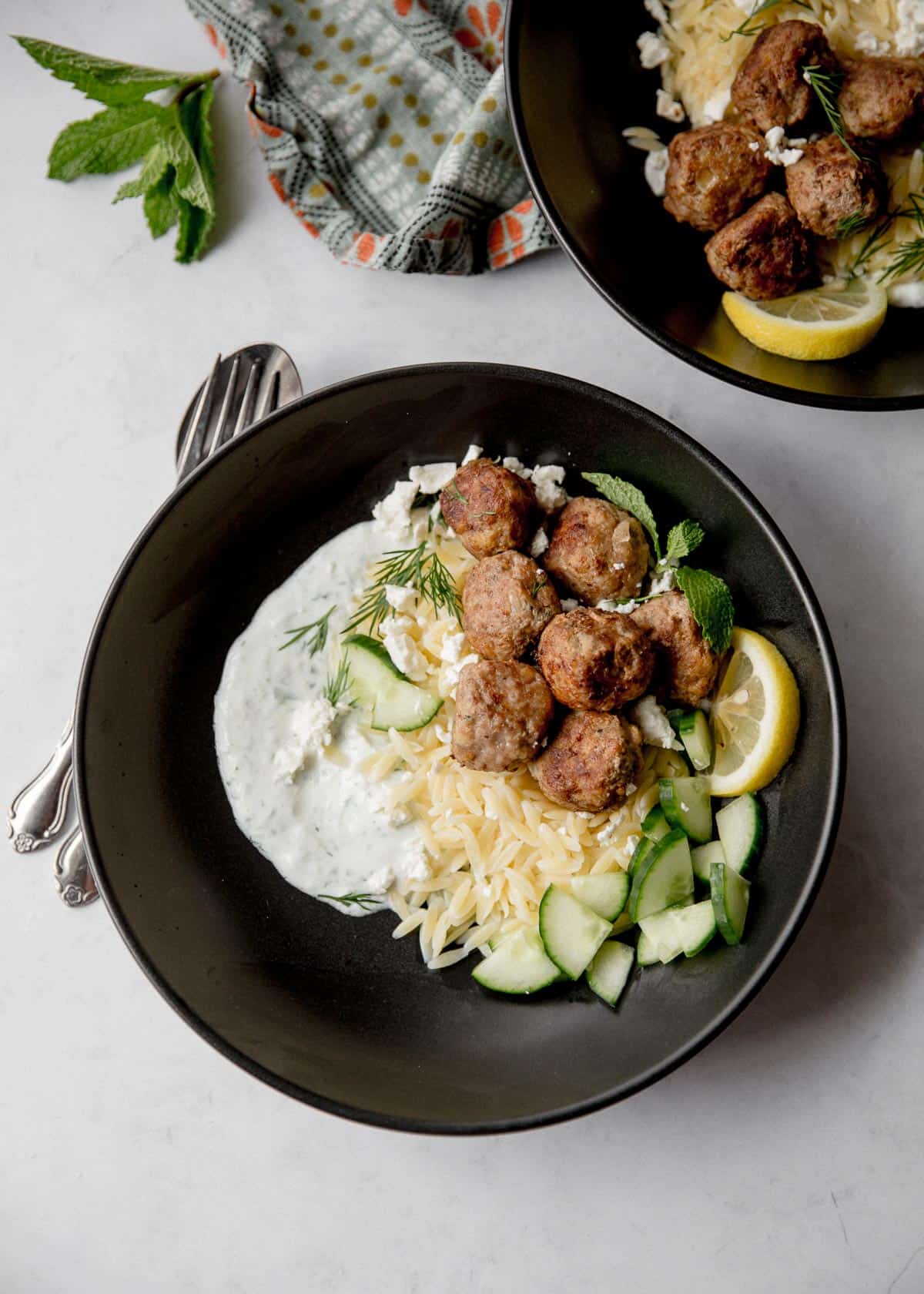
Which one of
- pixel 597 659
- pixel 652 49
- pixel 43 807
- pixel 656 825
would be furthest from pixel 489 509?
pixel 43 807

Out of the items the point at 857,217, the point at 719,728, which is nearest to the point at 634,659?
the point at 719,728

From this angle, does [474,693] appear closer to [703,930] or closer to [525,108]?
[703,930]

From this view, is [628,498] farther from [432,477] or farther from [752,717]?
[752,717]

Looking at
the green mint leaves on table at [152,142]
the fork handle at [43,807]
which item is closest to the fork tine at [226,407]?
the green mint leaves on table at [152,142]

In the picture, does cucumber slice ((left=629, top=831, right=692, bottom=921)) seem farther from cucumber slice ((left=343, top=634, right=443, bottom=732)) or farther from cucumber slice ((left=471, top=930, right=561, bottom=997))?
cucumber slice ((left=343, top=634, right=443, bottom=732))

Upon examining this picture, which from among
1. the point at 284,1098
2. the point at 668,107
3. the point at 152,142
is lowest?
the point at 284,1098
